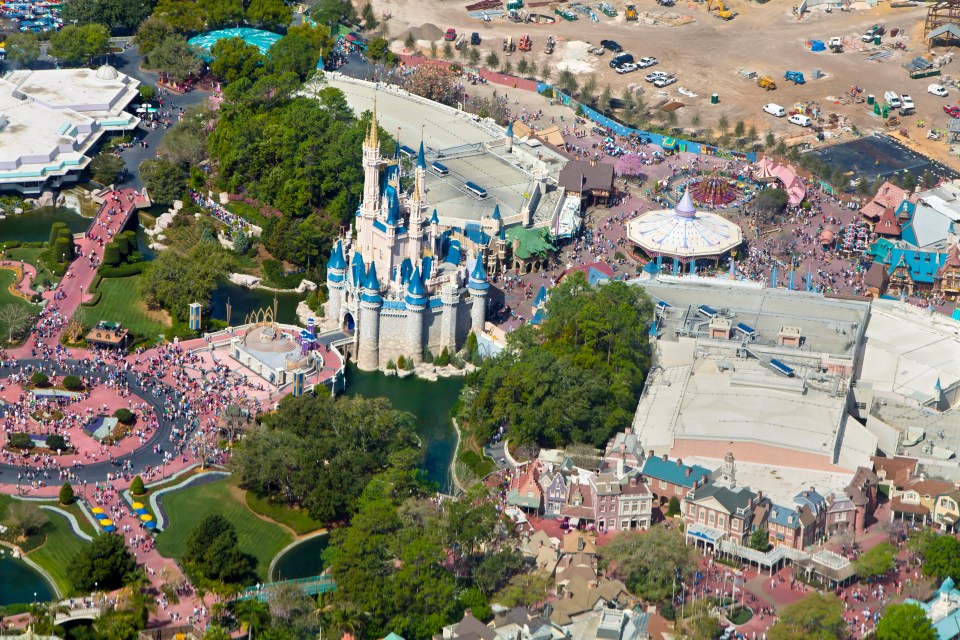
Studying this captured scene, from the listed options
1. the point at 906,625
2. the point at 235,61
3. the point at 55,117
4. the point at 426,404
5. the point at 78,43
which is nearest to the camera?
the point at 906,625

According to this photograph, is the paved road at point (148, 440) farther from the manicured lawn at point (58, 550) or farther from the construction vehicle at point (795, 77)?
the construction vehicle at point (795, 77)

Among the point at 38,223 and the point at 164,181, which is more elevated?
the point at 164,181

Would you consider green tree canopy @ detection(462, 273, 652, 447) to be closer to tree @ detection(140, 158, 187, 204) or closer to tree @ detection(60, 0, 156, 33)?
tree @ detection(140, 158, 187, 204)

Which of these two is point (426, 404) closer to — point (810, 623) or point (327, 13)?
point (810, 623)

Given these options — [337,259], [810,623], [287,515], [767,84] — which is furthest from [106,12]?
[810,623]

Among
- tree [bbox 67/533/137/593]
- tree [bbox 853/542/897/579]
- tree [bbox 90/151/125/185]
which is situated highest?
tree [bbox 853/542/897/579]

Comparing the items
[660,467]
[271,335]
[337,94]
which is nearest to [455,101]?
[337,94]

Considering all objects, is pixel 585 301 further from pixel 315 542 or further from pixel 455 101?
pixel 455 101

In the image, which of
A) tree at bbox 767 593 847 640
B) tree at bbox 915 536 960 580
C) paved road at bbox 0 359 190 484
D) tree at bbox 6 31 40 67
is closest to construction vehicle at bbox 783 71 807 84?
tree at bbox 6 31 40 67
